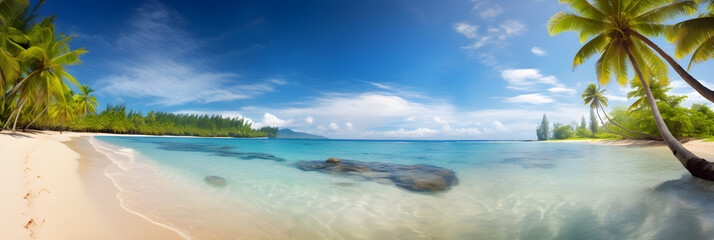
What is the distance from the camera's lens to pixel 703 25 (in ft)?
23.7

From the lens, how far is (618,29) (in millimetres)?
9086

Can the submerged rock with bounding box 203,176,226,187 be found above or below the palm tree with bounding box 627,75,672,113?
below

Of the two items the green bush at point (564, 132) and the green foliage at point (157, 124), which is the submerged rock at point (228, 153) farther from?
the green bush at point (564, 132)

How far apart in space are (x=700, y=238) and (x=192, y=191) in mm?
8312

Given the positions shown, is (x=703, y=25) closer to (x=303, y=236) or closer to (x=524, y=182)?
(x=524, y=182)

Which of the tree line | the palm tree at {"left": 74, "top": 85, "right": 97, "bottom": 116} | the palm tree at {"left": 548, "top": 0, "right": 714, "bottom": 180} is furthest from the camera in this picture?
the palm tree at {"left": 74, "top": 85, "right": 97, "bottom": 116}

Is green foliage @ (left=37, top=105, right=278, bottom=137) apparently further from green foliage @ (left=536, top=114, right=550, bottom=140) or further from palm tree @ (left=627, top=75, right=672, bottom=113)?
green foliage @ (left=536, top=114, right=550, bottom=140)

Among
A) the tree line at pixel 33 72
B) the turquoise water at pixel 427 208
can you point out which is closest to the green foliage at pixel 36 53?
the tree line at pixel 33 72

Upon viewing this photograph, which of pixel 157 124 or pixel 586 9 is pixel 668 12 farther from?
pixel 157 124

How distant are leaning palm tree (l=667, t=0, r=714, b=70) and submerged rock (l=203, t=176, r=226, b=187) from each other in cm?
1455

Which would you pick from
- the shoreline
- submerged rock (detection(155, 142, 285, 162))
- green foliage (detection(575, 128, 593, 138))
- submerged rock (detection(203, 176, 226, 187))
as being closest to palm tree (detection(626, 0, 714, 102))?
the shoreline

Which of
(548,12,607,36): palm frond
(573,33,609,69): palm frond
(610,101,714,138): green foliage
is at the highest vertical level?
(548,12,607,36): palm frond

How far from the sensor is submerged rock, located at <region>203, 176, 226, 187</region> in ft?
21.0

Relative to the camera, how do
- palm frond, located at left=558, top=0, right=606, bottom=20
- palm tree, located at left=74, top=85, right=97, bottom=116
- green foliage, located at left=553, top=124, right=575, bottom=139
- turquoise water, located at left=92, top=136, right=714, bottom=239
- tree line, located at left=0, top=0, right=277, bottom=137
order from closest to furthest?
turquoise water, located at left=92, top=136, right=714, bottom=239, palm frond, located at left=558, top=0, right=606, bottom=20, tree line, located at left=0, top=0, right=277, bottom=137, palm tree, located at left=74, top=85, right=97, bottom=116, green foliage, located at left=553, top=124, right=575, bottom=139
